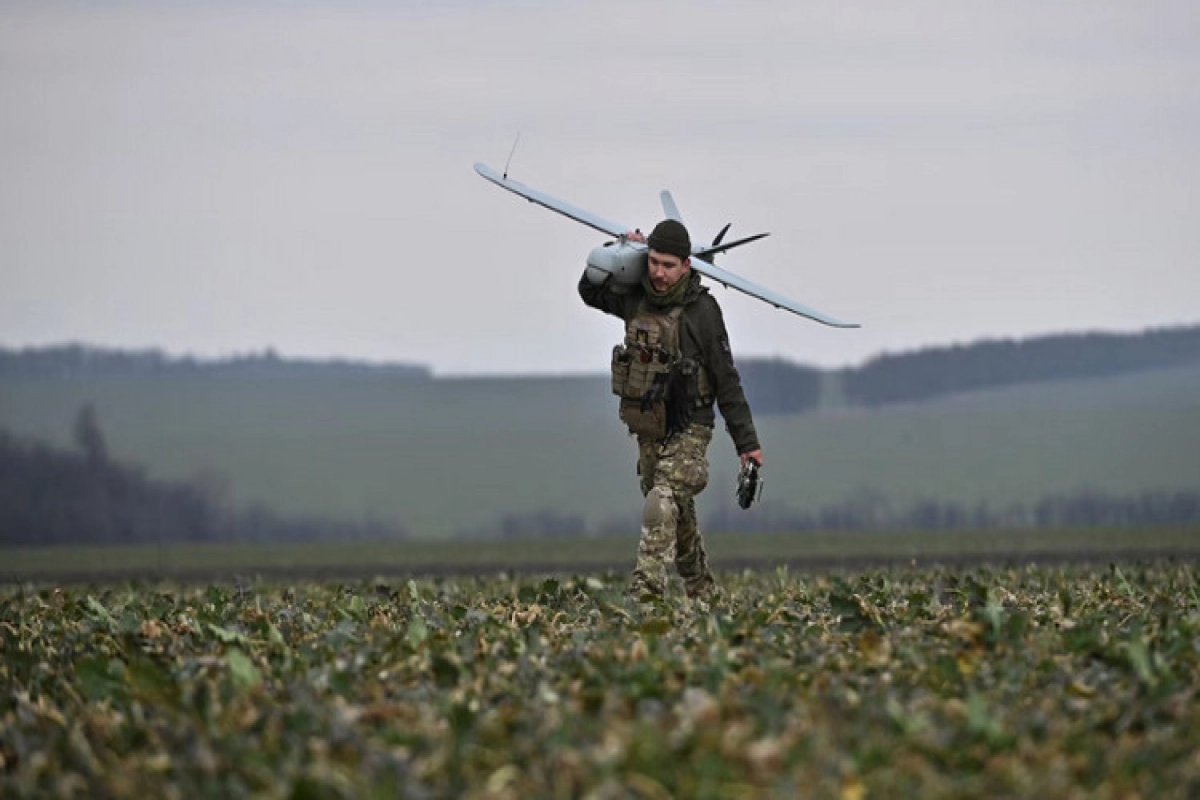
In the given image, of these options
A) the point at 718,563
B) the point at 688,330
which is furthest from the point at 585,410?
the point at 688,330

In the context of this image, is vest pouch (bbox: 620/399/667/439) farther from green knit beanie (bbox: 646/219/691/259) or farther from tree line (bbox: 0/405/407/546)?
tree line (bbox: 0/405/407/546)

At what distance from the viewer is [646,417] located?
16.0 meters

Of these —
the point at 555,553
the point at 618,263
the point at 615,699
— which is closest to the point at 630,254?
the point at 618,263

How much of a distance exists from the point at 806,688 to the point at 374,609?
4.63 metres

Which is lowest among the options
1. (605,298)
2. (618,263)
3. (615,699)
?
(615,699)

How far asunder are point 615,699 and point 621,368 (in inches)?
231

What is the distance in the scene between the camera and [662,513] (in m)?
15.9

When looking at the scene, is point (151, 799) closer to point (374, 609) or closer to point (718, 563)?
point (374, 609)

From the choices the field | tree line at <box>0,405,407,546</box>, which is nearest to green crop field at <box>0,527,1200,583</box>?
tree line at <box>0,405,407,546</box>

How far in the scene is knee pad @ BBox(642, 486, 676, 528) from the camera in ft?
52.0

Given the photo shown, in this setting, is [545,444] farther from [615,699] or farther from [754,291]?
[615,699]

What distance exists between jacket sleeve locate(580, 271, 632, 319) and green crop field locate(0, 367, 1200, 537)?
126 feet

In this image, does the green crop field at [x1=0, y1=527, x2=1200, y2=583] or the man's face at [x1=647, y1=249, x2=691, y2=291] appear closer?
the man's face at [x1=647, y1=249, x2=691, y2=291]

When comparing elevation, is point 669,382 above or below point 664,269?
below
